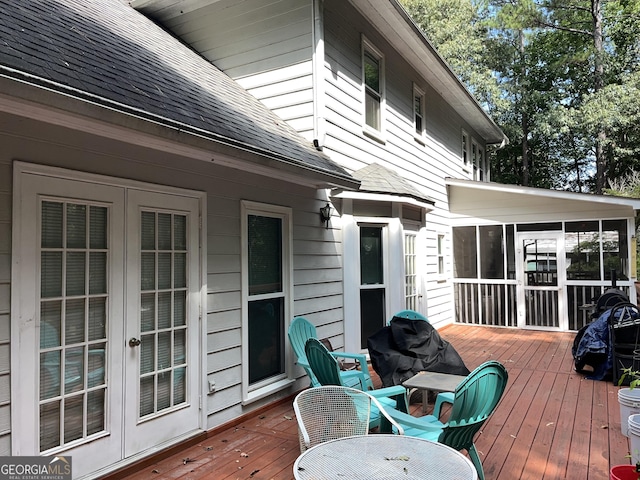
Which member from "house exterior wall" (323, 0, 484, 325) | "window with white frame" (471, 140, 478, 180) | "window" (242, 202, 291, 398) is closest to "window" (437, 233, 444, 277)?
"house exterior wall" (323, 0, 484, 325)

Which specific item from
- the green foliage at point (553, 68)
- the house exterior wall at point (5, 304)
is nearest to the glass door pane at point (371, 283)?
the house exterior wall at point (5, 304)

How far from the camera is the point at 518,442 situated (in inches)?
143

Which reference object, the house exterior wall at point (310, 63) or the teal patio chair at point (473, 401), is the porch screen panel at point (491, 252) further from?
the teal patio chair at point (473, 401)

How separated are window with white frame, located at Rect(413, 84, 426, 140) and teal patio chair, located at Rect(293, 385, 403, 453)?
647cm

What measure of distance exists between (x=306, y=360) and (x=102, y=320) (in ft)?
6.50

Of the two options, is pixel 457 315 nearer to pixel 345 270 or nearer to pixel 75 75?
pixel 345 270

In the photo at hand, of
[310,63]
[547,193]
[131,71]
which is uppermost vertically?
[310,63]

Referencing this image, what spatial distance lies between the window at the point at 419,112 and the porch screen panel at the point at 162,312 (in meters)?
5.86

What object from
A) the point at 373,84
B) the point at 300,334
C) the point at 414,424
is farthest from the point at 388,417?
the point at 373,84

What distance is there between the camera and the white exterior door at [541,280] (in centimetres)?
863

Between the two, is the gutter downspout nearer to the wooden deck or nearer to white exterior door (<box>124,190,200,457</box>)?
white exterior door (<box>124,190,200,457</box>)

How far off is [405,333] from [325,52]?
351 cm

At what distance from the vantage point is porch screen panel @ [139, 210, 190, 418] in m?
3.34

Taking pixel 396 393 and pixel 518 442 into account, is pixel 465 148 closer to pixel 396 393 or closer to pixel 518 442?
pixel 518 442
